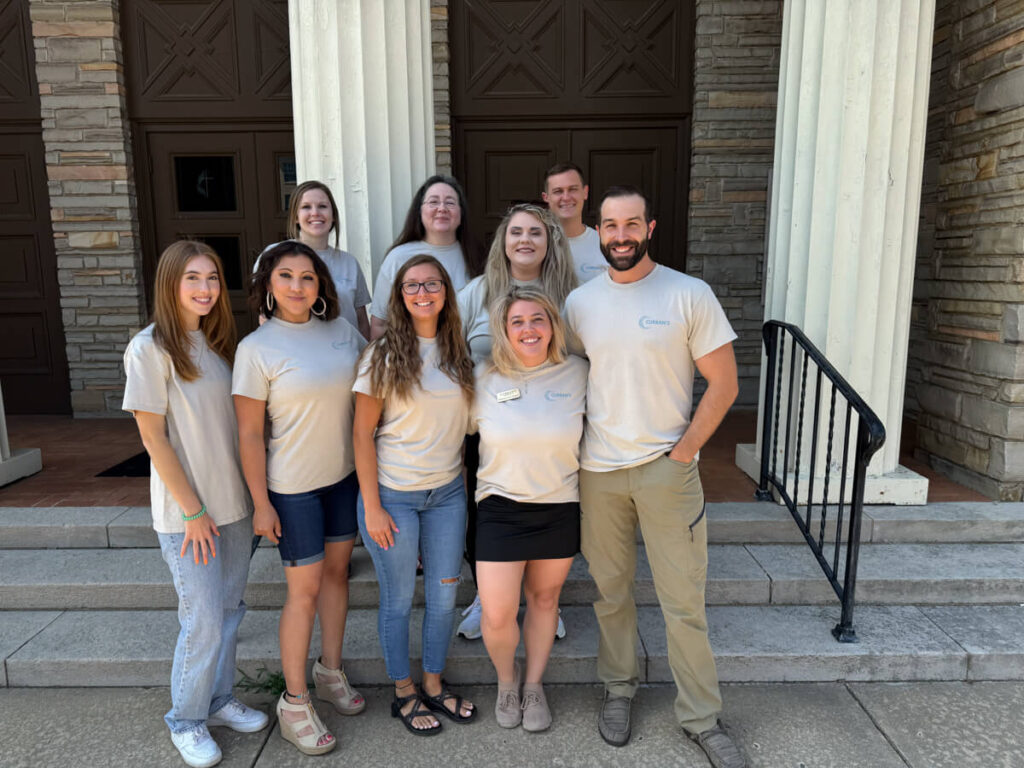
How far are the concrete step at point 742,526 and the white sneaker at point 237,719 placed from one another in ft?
4.23

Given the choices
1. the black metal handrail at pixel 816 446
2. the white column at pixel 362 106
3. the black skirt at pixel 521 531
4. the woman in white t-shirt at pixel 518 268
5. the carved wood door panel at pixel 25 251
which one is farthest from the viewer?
the carved wood door panel at pixel 25 251

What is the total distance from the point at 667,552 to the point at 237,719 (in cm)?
169

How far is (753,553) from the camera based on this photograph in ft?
12.0

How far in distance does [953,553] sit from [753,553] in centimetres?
101

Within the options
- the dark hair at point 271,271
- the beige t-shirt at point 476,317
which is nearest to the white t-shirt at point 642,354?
the beige t-shirt at point 476,317

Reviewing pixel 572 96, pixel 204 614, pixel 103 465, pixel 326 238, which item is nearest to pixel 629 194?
pixel 326 238

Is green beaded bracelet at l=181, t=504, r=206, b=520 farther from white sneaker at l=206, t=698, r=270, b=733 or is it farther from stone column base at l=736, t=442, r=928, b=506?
stone column base at l=736, t=442, r=928, b=506

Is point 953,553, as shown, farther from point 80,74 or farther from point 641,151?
point 80,74

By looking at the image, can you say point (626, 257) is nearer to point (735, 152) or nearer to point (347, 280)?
point (347, 280)

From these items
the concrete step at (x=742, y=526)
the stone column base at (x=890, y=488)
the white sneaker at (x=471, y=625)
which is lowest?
the white sneaker at (x=471, y=625)

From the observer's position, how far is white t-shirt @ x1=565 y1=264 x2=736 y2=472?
2.36m

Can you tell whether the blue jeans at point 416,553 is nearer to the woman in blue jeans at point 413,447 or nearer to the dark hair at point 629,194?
the woman in blue jeans at point 413,447

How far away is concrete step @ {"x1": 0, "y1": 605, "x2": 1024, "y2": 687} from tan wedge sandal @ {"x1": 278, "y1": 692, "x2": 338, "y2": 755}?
0.40m

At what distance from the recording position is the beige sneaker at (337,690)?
277 cm
